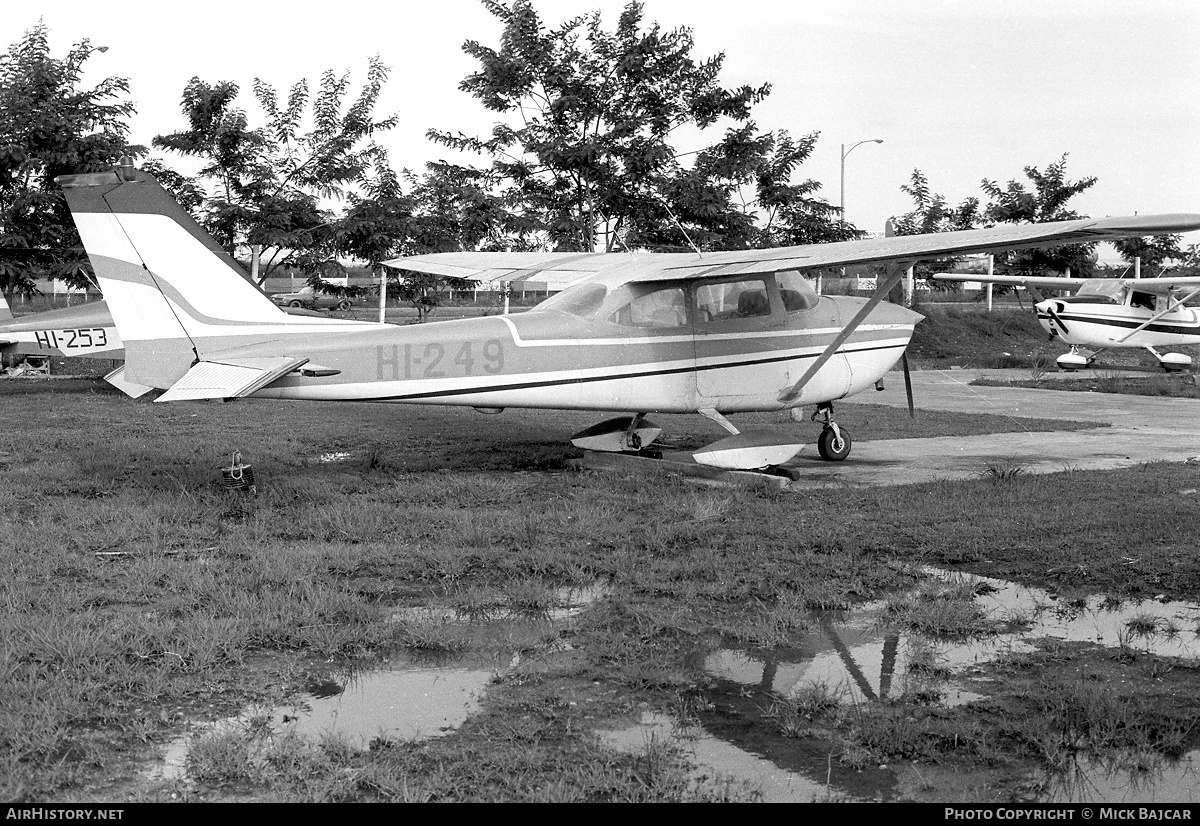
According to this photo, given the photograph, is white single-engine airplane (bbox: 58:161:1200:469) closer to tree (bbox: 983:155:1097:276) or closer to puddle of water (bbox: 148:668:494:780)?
puddle of water (bbox: 148:668:494:780)

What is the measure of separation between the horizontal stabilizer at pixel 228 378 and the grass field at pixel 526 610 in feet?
2.98

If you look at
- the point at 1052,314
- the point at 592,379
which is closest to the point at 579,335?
the point at 592,379

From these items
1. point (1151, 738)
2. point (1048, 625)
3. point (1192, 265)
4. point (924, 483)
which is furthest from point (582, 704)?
point (1192, 265)

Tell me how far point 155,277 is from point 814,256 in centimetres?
Result: 562

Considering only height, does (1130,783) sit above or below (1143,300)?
below

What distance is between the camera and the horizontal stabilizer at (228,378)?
7676 mm

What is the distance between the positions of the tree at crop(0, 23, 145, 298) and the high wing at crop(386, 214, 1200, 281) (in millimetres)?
9578

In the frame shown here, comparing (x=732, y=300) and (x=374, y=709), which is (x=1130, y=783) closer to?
(x=374, y=709)

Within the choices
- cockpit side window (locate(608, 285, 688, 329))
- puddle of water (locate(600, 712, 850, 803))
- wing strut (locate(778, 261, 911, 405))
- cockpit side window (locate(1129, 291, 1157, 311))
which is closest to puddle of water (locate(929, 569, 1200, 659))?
puddle of water (locate(600, 712, 850, 803))

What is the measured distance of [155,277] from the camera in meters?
8.44

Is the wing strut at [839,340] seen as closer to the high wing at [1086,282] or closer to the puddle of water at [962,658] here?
the puddle of water at [962,658]

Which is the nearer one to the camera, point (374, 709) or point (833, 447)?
point (374, 709)

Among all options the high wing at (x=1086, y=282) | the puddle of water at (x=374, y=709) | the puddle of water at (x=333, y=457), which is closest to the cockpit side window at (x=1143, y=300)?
the high wing at (x=1086, y=282)

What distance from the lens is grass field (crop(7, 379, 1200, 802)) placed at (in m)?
3.77
